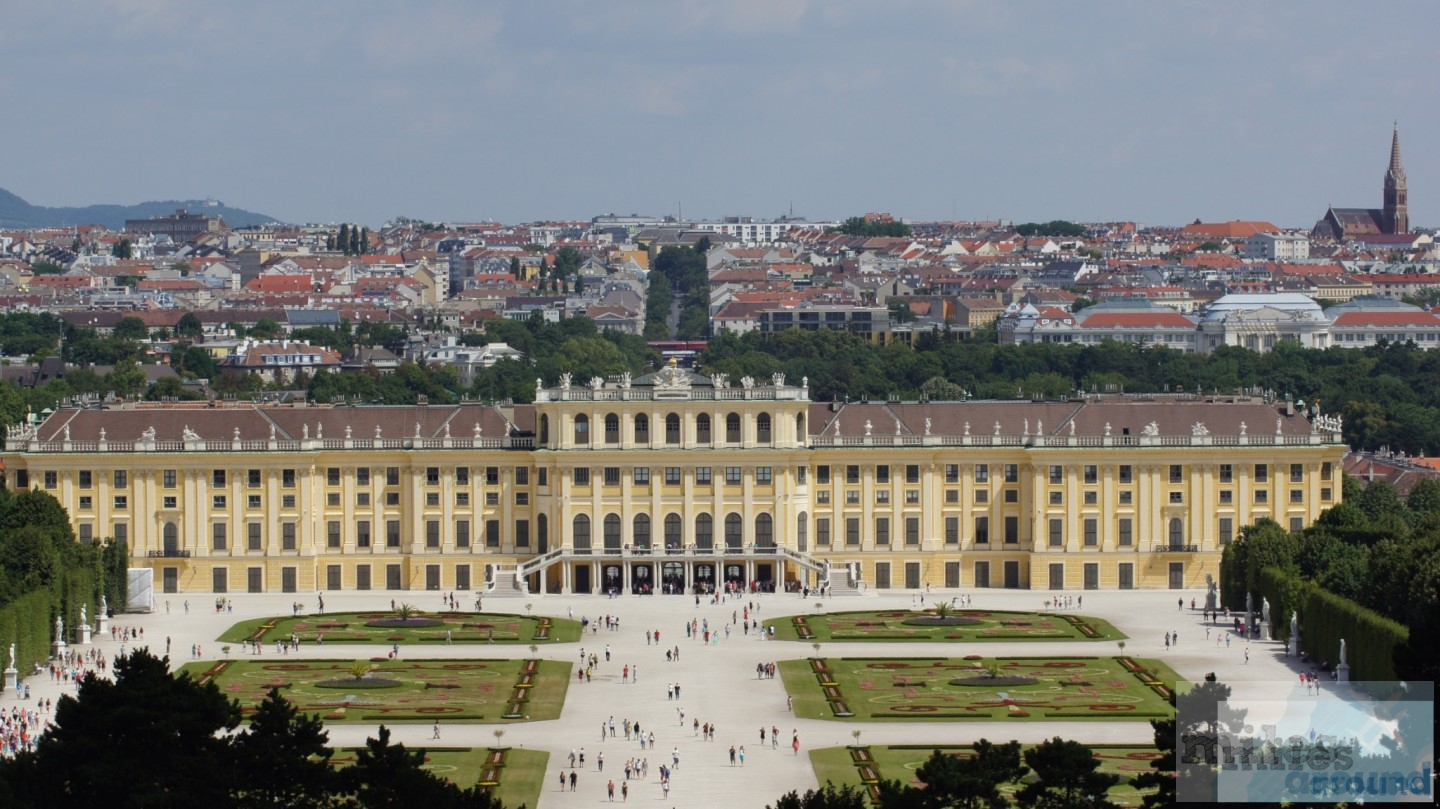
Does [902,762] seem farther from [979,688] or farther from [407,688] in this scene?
[407,688]

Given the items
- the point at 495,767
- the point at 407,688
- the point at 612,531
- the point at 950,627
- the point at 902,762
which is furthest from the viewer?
the point at 612,531

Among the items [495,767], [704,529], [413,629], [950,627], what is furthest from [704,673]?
[704,529]

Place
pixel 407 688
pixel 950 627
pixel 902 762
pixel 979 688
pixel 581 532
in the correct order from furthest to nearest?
pixel 581 532 < pixel 950 627 < pixel 407 688 < pixel 979 688 < pixel 902 762

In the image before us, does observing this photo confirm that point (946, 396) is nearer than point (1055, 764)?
No

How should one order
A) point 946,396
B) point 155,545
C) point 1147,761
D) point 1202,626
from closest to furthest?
point 1147,761 < point 1202,626 < point 155,545 < point 946,396

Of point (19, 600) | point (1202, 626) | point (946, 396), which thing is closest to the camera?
point (19, 600)

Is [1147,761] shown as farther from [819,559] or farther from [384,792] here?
[819,559]

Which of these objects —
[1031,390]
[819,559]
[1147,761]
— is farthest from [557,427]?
[1031,390]
